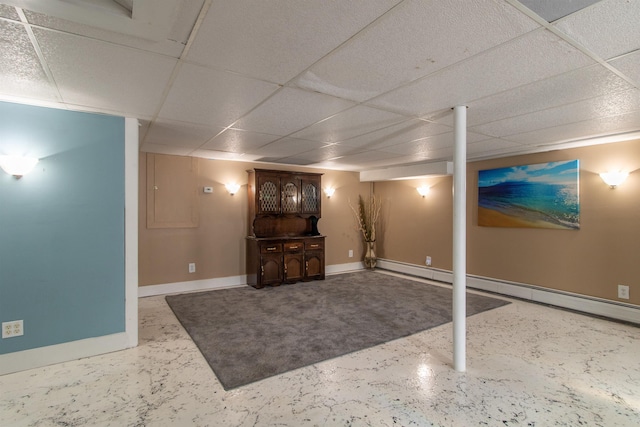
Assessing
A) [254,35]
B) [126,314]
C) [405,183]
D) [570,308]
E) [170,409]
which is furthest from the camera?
[405,183]

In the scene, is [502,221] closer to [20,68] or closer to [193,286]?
[193,286]

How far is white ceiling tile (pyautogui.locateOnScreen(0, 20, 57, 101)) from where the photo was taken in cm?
159

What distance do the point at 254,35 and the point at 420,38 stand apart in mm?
828

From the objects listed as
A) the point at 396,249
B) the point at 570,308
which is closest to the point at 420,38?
the point at 570,308

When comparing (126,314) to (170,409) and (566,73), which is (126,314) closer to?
(170,409)

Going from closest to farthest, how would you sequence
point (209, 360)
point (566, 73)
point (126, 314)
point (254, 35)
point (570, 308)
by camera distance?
1. point (254, 35)
2. point (566, 73)
3. point (209, 360)
4. point (126, 314)
5. point (570, 308)

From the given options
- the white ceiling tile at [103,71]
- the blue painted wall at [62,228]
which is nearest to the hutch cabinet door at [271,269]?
the blue painted wall at [62,228]

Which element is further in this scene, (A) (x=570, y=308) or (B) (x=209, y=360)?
(A) (x=570, y=308)

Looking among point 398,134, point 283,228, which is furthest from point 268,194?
point 398,134

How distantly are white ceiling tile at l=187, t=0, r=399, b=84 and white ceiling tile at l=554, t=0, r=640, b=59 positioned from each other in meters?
0.86

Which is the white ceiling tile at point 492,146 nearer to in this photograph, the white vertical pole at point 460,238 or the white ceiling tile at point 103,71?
the white vertical pole at point 460,238

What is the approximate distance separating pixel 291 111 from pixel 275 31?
4.00 feet

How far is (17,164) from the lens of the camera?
257cm

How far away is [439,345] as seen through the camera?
3143 mm
